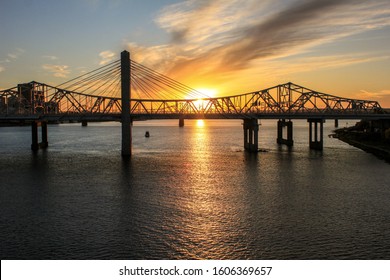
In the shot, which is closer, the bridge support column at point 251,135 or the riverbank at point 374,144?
the riverbank at point 374,144

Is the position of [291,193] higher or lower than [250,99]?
lower

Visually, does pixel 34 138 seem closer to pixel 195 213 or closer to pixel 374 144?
pixel 195 213

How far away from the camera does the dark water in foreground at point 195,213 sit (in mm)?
24391

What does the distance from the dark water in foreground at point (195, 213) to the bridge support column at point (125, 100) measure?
2011cm

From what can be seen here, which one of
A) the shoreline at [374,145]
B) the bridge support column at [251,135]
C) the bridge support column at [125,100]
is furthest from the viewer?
the bridge support column at [251,135]

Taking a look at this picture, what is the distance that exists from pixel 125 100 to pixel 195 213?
49.5 metres

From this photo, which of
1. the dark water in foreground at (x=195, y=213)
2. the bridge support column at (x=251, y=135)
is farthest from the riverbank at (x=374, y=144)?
the bridge support column at (x=251, y=135)

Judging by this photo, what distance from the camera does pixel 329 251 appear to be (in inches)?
941

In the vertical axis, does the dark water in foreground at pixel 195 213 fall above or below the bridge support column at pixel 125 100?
below

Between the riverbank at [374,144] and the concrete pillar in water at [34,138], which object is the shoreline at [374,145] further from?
the concrete pillar in water at [34,138]

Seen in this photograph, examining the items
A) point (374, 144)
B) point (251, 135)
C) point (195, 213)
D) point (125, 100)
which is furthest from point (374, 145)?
point (195, 213)
